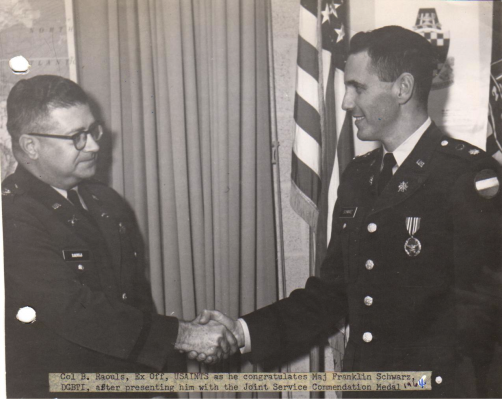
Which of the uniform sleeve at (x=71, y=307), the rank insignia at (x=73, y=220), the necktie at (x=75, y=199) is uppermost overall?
the necktie at (x=75, y=199)

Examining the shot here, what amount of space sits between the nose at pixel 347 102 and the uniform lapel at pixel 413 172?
230 mm

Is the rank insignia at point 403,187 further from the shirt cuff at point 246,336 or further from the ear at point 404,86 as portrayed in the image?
the shirt cuff at point 246,336

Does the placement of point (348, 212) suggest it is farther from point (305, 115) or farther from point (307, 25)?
point (307, 25)

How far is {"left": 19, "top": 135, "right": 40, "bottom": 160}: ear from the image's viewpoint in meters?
1.41

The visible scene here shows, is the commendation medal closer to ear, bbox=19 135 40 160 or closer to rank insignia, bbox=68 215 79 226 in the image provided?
rank insignia, bbox=68 215 79 226

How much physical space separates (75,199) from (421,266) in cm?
105

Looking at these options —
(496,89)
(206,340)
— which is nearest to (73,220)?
(206,340)

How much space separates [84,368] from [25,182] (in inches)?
23.7

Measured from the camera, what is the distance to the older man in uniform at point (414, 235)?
1362mm

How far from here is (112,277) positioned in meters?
1.44

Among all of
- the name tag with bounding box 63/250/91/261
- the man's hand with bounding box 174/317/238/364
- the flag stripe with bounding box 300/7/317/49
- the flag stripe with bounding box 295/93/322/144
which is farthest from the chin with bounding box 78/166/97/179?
the flag stripe with bounding box 300/7/317/49

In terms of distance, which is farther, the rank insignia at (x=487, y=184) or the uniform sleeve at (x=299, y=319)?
the uniform sleeve at (x=299, y=319)
